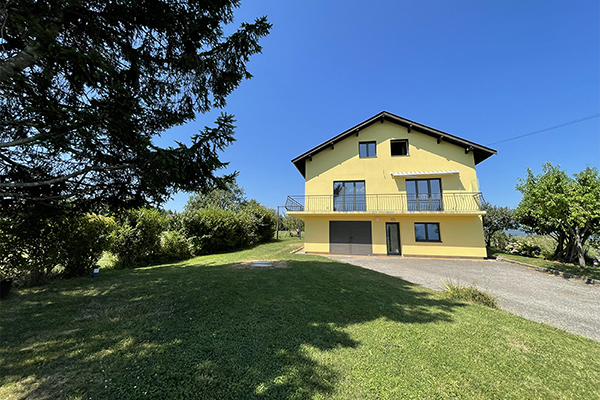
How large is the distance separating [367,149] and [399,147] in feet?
7.50

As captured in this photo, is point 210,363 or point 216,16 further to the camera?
point 216,16

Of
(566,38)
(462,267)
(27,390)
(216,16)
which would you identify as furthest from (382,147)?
(27,390)

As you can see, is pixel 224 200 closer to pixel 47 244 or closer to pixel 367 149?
pixel 367 149

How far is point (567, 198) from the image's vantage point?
8.27m

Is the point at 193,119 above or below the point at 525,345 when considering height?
above

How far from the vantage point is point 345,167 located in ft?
49.8

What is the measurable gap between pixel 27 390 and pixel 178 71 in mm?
5682

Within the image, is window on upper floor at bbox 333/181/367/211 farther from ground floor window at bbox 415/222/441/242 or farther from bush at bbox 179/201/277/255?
bush at bbox 179/201/277/255

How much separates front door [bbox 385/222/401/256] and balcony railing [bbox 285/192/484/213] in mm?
1131

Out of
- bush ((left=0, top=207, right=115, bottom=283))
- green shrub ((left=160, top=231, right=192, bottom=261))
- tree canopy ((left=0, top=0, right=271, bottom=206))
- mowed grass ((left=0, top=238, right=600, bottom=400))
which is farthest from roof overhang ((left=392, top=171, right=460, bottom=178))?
bush ((left=0, top=207, right=115, bottom=283))

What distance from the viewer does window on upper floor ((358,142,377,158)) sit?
49.6 ft

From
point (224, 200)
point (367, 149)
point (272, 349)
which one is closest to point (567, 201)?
point (367, 149)

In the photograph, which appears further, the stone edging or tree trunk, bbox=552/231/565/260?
tree trunk, bbox=552/231/565/260

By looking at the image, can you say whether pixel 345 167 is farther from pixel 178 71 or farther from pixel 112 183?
pixel 112 183
